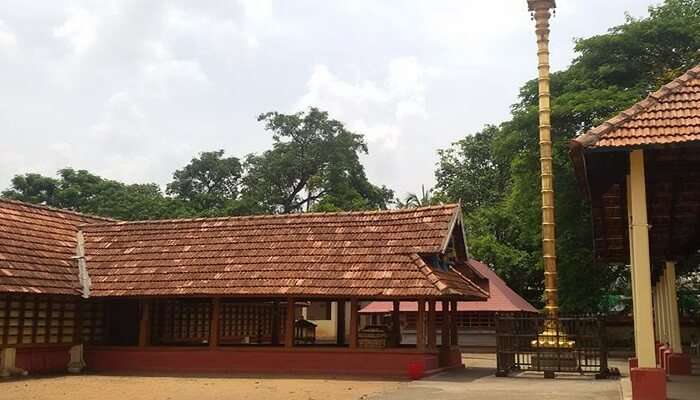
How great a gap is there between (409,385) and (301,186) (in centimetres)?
3350

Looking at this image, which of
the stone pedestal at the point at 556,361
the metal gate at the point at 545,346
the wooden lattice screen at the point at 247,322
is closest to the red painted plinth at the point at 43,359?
the wooden lattice screen at the point at 247,322

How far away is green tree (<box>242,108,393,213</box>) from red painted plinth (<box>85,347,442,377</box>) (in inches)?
1038

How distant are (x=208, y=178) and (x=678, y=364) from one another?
3840cm

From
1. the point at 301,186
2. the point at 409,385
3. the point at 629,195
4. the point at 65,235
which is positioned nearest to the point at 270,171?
the point at 301,186

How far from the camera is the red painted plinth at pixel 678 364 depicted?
48.2 ft

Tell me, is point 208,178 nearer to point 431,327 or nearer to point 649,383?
point 431,327

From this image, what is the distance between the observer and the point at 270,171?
45.7 metres

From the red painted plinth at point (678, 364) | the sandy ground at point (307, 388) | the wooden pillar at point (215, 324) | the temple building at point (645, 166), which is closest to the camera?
the temple building at point (645, 166)

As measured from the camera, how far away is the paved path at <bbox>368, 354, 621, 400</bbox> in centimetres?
1169

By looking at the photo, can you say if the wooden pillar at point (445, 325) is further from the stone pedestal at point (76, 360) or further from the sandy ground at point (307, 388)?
the stone pedestal at point (76, 360)

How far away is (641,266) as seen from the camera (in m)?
8.69

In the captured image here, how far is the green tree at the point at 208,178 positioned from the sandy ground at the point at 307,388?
32.9m

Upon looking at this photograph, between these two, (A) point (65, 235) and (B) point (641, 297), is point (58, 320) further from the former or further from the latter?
(B) point (641, 297)

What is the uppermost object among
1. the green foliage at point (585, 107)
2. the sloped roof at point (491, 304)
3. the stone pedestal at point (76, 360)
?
the green foliage at point (585, 107)
